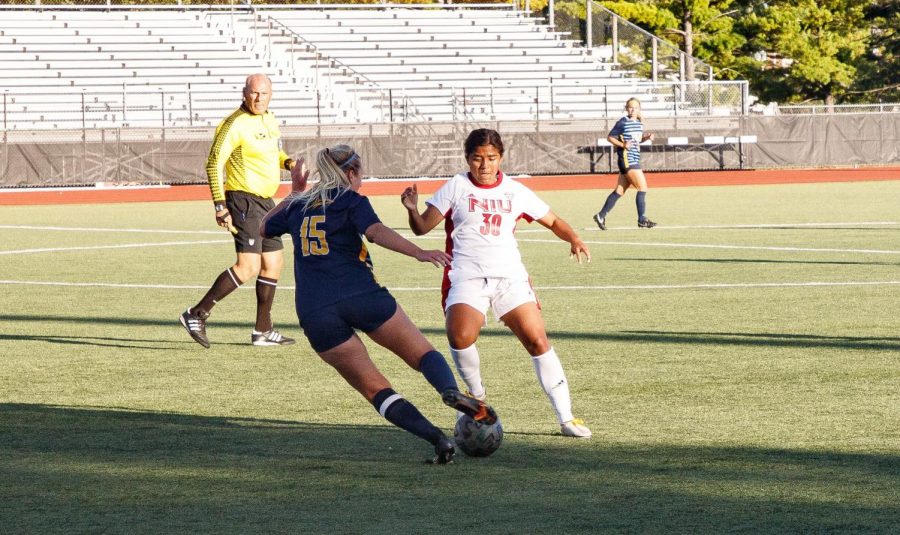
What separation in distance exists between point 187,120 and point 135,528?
1482 inches

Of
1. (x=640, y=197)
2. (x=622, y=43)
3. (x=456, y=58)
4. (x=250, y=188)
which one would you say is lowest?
(x=640, y=197)

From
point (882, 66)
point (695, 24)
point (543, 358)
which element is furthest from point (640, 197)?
point (882, 66)

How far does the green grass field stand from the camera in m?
5.84

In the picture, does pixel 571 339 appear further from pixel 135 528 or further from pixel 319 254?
pixel 135 528

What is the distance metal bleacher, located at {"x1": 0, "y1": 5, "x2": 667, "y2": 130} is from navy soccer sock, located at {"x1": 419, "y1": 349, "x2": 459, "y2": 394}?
1338 inches

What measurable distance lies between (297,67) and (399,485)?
42412mm

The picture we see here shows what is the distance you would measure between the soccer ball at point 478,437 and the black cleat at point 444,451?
0.10 metres

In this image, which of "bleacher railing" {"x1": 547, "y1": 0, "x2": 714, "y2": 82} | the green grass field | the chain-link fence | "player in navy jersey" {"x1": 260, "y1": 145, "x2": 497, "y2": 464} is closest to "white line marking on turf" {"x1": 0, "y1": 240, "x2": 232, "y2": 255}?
the green grass field

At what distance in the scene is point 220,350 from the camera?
1094 cm

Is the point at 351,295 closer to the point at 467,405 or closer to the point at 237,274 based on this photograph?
the point at 467,405

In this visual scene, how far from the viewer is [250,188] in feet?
37.3

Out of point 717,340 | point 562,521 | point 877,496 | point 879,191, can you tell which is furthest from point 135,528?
point 879,191

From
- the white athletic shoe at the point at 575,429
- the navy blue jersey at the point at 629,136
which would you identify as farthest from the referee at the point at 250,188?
the navy blue jersey at the point at 629,136

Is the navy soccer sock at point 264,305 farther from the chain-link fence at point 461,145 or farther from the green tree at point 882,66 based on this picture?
the green tree at point 882,66
